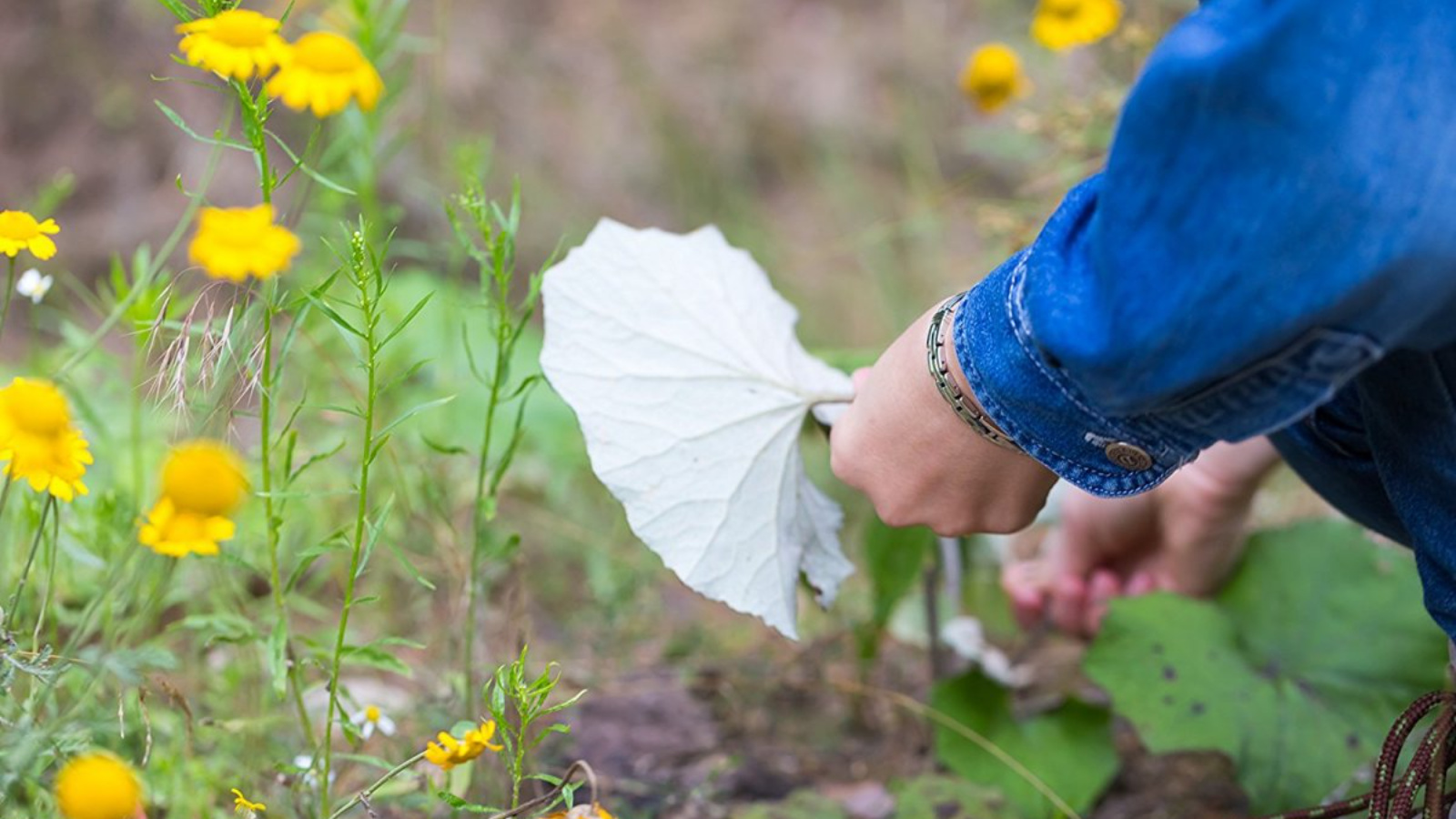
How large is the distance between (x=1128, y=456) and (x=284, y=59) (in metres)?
0.51

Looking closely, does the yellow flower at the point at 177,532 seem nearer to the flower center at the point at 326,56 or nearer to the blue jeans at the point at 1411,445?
the flower center at the point at 326,56

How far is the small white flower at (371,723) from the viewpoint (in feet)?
3.01

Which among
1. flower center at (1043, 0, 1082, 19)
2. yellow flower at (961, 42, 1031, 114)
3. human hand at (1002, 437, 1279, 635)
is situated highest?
flower center at (1043, 0, 1082, 19)

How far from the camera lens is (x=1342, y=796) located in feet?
3.79

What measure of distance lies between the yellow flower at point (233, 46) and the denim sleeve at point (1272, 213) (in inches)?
17.2

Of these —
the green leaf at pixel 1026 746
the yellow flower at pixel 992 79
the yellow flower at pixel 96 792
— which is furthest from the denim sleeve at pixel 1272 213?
the yellow flower at pixel 992 79

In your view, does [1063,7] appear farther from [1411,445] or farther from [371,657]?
[371,657]

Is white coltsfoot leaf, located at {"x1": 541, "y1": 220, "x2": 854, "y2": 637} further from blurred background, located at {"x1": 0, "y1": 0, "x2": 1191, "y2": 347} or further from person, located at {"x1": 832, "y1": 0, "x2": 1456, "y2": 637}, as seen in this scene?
blurred background, located at {"x1": 0, "y1": 0, "x2": 1191, "y2": 347}

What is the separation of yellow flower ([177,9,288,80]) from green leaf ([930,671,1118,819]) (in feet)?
2.76

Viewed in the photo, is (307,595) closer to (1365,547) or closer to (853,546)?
(853,546)

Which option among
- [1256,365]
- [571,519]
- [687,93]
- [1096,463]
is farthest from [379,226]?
[687,93]

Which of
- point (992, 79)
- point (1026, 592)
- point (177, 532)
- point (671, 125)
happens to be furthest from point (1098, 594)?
point (671, 125)

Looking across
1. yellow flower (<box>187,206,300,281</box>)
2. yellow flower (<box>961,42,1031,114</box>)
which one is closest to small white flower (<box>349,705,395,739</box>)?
yellow flower (<box>187,206,300,281</box>)

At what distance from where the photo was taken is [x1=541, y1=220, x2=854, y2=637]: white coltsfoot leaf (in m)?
0.99
